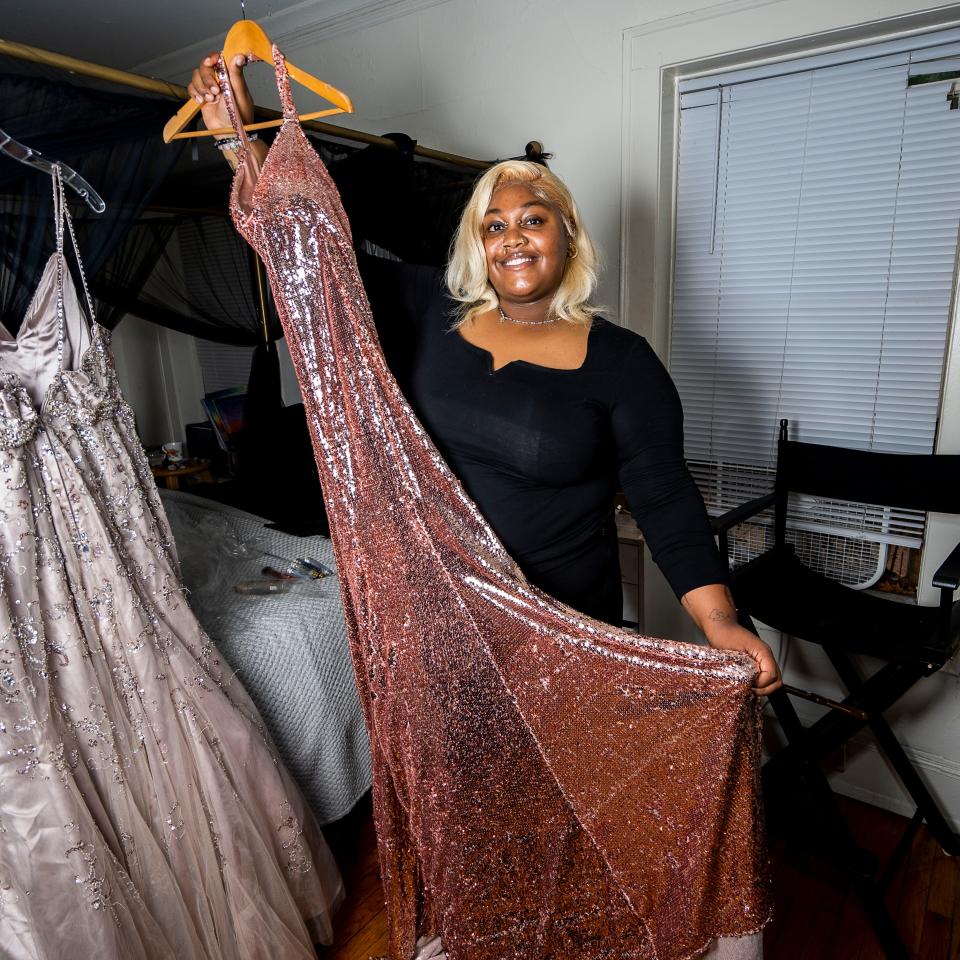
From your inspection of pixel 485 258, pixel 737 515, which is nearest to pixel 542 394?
pixel 485 258

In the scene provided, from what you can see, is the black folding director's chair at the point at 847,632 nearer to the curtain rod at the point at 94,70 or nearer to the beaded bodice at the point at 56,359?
the beaded bodice at the point at 56,359

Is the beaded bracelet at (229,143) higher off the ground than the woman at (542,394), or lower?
higher

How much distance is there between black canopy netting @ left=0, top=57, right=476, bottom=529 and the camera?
1346 millimetres

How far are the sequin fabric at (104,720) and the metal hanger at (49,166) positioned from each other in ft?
0.40

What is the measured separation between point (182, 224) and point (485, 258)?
1.61 meters

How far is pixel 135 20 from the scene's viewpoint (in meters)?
2.99

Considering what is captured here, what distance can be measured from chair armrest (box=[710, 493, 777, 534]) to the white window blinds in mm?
331

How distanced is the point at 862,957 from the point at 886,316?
167cm

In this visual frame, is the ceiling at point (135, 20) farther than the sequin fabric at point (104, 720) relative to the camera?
Yes

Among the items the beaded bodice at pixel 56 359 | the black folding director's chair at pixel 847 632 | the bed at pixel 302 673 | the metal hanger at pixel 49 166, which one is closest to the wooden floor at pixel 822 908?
the black folding director's chair at pixel 847 632

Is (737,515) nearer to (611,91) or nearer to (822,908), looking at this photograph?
(822,908)

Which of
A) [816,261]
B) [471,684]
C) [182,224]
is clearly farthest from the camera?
[182,224]

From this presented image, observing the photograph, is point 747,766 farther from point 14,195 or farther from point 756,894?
point 14,195

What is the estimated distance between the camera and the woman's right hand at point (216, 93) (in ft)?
3.90
